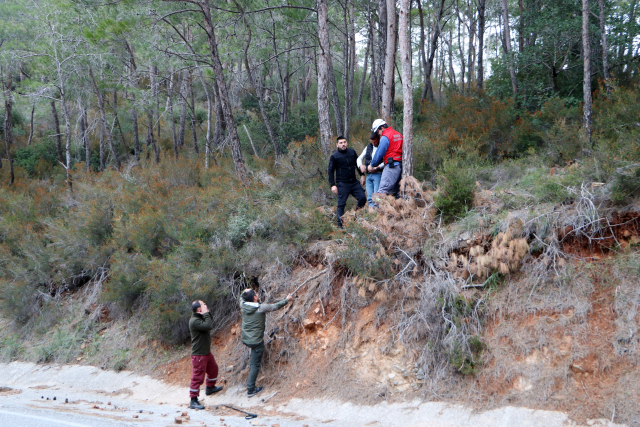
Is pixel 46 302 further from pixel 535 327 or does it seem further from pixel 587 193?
pixel 587 193

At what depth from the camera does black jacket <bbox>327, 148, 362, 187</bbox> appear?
8398 mm

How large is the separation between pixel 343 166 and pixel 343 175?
176 mm

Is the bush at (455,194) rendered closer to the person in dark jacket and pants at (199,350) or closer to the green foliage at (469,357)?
the green foliage at (469,357)

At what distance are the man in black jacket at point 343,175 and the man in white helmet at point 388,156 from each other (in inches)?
17.7

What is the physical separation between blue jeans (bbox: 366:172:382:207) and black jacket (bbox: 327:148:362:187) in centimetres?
34

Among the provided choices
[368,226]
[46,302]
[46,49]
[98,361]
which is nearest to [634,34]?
[368,226]

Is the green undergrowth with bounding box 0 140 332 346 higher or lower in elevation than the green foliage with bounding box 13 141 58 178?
lower

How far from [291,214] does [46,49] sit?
14676 mm

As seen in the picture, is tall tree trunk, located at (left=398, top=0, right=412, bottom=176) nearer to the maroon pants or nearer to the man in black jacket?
the man in black jacket

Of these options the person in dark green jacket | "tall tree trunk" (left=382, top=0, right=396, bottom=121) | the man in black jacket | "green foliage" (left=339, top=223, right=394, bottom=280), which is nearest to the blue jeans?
the man in black jacket

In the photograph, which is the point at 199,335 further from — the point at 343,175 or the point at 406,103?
the point at 406,103

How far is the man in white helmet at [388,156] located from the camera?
26.3 feet

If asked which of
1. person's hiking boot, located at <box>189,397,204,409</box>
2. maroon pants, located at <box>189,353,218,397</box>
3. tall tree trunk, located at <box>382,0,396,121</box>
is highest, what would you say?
tall tree trunk, located at <box>382,0,396,121</box>

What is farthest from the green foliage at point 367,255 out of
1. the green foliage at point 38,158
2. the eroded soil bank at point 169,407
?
the green foliage at point 38,158
